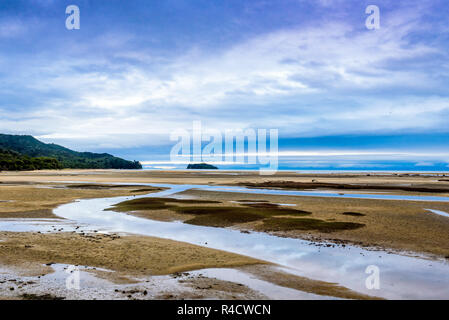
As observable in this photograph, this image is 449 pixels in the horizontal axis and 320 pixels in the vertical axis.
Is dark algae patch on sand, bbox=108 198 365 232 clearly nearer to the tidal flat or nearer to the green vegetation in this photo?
the tidal flat

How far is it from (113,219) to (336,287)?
20.0m

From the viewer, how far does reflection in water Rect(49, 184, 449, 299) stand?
1160 cm

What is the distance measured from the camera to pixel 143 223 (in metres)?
25.1

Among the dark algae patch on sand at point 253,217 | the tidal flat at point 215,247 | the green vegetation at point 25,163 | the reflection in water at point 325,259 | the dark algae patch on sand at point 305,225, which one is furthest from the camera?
the green vegetation at point 25,163

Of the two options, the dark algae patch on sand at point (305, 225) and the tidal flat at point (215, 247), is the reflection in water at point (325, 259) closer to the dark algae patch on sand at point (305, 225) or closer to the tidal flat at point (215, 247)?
the tidal flat at point (215, 247)

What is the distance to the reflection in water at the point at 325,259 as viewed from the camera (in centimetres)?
1160

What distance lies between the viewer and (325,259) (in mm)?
15219

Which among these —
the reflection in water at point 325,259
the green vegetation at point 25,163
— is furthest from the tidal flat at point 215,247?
the green vegetation at point 25,163
